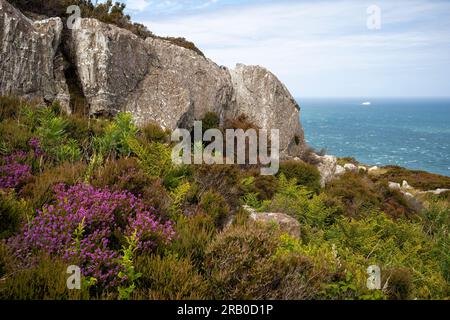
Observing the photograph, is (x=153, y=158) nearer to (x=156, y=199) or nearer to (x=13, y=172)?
(x=156, y=199)

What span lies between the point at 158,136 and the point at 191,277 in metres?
6.19

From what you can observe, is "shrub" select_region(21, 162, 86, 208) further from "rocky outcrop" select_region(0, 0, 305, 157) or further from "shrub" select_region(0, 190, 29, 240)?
"rocky outcrop" select_region(0, 0, 305, 157)

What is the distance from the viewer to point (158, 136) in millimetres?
8875

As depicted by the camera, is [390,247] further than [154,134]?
No

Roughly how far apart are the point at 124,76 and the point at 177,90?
7.75 ft

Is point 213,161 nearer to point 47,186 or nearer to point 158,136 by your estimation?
point 158,136

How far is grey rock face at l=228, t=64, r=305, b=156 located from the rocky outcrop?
6 cm

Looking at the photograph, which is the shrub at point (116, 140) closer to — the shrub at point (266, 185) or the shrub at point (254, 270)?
the shrub at point (254, 270)

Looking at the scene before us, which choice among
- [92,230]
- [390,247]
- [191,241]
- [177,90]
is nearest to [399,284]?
[191,241]

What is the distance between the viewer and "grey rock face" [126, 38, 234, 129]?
562 inches

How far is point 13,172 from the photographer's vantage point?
176 inches

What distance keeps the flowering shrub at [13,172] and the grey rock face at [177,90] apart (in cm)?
900

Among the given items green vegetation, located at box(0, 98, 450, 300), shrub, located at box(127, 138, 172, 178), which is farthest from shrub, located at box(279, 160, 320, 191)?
shrub, located at box(127, 138, 172, 178)
